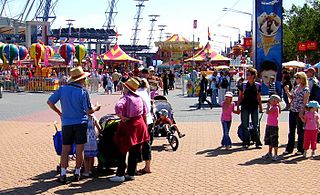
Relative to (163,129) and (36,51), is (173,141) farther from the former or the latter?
A: (36,51)

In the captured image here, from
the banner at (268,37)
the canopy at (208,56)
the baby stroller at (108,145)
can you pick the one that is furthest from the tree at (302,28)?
the baby stroller at (108,145)

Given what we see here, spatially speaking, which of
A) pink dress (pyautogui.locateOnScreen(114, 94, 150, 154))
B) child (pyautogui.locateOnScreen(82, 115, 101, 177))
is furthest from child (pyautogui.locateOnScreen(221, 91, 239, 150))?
child (pyautogui.locateOnScreen(82, 115, 101, 177))

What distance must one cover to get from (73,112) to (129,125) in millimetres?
861

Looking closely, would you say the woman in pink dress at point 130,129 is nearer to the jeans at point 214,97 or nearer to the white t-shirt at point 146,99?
the white t-shirt at point 146,99

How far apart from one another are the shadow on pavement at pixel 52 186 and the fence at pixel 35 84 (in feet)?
94.3

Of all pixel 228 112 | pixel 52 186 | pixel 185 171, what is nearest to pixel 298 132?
pixel 228 112

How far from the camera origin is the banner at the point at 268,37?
84.1 ft

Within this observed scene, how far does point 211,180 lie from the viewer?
815 centimetres

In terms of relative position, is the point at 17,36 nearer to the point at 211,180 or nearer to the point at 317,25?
the point at 317,25

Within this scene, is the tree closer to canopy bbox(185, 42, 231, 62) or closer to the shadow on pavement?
canopy bbox(185, 42, 231, 62)

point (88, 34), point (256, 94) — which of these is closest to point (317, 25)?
point (256, 94)

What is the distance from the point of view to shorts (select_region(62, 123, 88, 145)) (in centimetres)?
788

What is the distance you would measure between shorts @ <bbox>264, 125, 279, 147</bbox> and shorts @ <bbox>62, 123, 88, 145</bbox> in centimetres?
384

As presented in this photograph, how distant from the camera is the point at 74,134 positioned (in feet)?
26.0
